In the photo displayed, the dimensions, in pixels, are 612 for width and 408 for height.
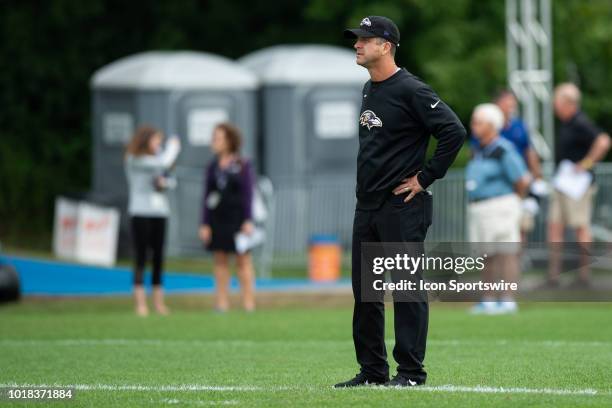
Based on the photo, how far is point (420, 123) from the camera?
888cm

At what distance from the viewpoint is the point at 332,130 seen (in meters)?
24.7

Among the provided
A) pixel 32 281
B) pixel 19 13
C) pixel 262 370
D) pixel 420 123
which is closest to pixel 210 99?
pixel 32 281

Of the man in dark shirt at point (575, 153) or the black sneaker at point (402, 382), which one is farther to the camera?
the man in dark shirt at point (575, 153)

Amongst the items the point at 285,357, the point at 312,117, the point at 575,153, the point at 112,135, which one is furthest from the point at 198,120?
the point at 285,357

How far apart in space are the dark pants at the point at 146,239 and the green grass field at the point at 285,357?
58cm

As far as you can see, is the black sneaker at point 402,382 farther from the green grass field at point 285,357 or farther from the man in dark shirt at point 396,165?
the green grass field at point 285,357

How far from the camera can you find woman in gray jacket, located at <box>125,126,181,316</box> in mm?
16953

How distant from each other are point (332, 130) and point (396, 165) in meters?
15.8

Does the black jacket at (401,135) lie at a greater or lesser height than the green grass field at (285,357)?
greater

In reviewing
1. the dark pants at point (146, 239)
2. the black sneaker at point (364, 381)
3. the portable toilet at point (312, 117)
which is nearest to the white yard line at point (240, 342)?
the dark pants at point (146, 239)

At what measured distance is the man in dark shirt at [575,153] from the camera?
59.9 ft

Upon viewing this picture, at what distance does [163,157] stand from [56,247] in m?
7.08

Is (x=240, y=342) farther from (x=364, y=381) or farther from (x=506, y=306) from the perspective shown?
(x=364, y=381)

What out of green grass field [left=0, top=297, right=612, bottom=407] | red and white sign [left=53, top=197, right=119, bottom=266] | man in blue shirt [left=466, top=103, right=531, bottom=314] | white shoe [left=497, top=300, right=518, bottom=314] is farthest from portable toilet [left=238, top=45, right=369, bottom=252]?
man in blue shirt [left=466, top=103, right=531, bottom=314]
